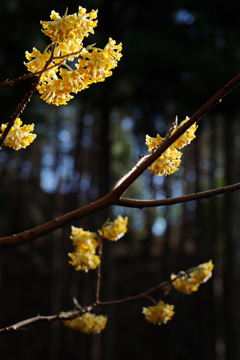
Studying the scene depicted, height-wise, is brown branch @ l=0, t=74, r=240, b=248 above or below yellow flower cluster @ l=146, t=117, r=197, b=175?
below

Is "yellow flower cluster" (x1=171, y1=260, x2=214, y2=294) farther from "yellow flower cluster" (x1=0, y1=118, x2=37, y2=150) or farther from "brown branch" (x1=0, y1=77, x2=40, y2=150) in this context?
"brown branch" (x1=0, y1=77, x2=40, y2=150)

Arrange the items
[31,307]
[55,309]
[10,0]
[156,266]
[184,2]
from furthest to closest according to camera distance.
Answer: [156,266], [31,307], [55,309], [184,2], [10,0]

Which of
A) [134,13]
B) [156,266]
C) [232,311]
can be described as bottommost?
[232,311]

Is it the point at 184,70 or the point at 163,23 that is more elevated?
A: the point at 163,23

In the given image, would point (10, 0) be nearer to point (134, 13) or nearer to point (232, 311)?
point (134, 13)

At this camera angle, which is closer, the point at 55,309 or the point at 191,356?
the point at 55,309

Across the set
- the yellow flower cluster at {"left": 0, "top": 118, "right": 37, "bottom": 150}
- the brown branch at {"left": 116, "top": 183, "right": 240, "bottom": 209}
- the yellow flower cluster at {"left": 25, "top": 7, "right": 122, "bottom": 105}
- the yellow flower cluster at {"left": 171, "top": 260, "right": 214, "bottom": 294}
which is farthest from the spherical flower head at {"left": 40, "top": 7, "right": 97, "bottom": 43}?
the yellow flower cluster at {"left": 171, "top": 260, "right": 214, "bottom": 294}

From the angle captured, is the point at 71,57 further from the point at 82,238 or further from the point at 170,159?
the point at 82,238

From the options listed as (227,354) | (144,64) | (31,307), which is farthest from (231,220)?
(31,307)
